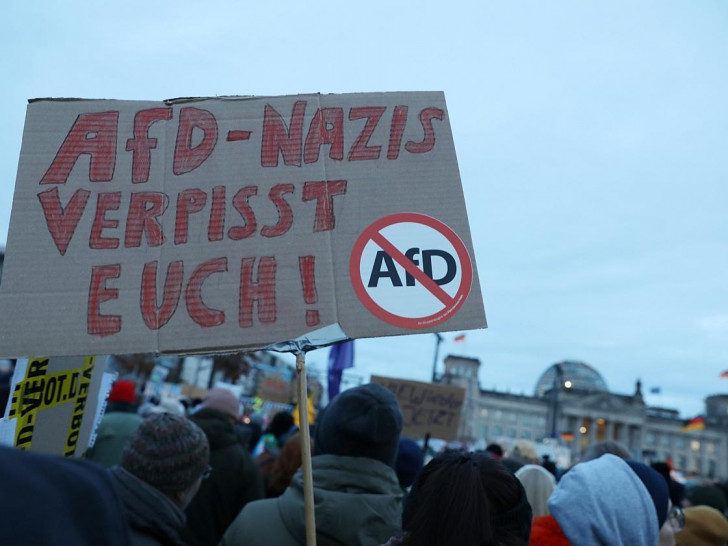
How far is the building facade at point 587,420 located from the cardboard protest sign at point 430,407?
83.4 metres

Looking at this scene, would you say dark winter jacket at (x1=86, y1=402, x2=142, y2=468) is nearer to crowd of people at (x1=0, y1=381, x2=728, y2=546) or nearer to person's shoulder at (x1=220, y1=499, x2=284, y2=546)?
crowd of people at (x1=0, y1=381, x2=728, y2=546)

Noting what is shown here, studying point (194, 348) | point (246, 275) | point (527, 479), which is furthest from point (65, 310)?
point (527, 479)

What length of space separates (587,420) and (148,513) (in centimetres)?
10462

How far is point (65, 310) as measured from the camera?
2.61m

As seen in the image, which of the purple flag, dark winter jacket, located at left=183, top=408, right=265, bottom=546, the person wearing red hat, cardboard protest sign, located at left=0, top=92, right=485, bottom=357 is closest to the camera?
cardboard protest sign, located at left=0, top=92, right=485, bottom=357

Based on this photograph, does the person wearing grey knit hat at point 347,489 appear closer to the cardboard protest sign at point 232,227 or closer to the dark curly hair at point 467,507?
the cardboard protest sign at point 232,227

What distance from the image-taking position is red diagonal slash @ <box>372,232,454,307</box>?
2.84 metres

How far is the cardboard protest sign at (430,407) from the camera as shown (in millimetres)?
10344

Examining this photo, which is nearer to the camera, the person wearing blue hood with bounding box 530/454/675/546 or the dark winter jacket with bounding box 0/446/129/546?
the dark winter jacket with bounding box 0/446/129/546

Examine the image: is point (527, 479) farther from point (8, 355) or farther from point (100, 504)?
point (100, 504)

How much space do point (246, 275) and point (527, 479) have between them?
2778 mm

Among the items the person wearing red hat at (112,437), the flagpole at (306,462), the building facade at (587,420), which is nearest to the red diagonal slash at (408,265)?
the flagpole at (306,462)

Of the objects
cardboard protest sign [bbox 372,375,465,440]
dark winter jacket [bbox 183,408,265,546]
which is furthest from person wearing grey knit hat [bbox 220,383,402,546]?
cardboard protest sign [bbox 372,375,465,440]

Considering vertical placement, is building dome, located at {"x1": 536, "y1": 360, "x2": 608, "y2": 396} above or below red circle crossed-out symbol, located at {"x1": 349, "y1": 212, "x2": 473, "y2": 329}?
below
